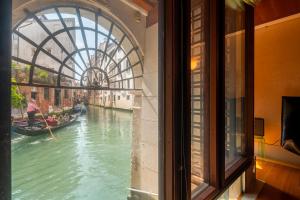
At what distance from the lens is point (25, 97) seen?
0.81 m

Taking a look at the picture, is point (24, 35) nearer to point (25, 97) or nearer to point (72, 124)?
point (25, 97)

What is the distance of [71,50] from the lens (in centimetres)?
102

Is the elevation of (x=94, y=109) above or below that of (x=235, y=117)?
above

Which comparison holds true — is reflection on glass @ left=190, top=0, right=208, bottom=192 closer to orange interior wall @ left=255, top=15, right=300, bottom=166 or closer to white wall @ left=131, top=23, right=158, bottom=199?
white wall @ left=131, top=23, right=158, bottom=199

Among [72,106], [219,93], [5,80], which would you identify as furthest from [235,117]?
[5,80]

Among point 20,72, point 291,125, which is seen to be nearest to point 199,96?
point 20,72

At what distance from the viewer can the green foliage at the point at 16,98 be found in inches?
28.8

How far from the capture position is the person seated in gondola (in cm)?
81

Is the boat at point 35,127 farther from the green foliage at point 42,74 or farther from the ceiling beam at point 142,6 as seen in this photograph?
the ceiling beam at point 142,6

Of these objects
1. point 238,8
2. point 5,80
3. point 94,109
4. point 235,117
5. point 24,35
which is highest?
point 238,8

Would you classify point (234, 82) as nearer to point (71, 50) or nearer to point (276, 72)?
point (276, 72)

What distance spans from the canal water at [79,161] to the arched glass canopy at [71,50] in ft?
0.64

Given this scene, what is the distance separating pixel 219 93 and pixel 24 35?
154cm

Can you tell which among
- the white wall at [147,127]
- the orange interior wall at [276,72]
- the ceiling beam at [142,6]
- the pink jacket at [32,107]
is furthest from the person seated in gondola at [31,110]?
the orange interior wall at [276,72]
